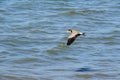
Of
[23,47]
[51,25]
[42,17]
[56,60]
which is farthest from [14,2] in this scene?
[56,60]

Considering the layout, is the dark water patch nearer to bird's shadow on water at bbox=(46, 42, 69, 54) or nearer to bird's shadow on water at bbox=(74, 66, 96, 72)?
bird's shadow on water at bbox=(46, 42, 69, 54)

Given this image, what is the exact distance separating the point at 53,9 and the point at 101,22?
2.59m

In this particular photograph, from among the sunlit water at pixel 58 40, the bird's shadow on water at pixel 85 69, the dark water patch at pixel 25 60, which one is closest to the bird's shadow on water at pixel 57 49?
the sunlit water at pixel 58 40

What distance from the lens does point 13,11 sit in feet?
55.6

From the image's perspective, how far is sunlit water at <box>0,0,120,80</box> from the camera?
1038 cm

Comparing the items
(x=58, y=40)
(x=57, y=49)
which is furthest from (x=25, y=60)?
(x=58, y=40)

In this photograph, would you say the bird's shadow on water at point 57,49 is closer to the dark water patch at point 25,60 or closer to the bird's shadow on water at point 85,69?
the dark water patch at point 25,60

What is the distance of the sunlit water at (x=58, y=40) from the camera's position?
10383 mm

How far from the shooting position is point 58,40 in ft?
42.9

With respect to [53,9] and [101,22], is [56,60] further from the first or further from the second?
[53,9]

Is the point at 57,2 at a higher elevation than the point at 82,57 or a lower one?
higher

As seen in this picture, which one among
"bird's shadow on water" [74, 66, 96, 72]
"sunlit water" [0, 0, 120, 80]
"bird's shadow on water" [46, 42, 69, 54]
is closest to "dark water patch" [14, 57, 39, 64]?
"sunlit water" [0, 0, 120, 80]

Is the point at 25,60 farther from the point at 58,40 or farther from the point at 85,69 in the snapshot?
the point at 58,40

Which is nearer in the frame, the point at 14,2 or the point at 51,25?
the point at 51,25
